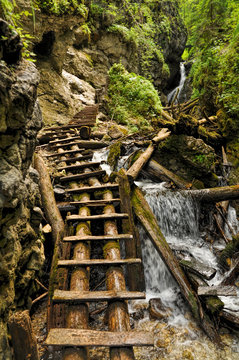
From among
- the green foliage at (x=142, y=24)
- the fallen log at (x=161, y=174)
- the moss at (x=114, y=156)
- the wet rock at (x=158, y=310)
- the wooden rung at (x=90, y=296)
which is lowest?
the wet rock at (x=158, y=310)

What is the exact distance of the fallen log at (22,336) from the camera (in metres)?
1.72

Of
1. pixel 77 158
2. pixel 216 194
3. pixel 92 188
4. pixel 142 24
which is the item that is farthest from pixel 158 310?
pixel 142 24

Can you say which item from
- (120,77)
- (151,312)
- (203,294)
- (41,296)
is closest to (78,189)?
(41,296)

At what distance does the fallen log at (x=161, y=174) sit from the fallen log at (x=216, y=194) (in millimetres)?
712

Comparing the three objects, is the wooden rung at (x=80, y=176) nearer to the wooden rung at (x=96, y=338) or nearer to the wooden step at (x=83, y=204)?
the wooden step at (x=83, y=204)

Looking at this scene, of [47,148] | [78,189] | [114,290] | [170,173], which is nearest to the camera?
[114,290]

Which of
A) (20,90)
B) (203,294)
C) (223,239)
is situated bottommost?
(203,294)

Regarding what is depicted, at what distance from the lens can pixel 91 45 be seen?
16.2m

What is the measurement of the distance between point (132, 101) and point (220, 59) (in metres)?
6.17

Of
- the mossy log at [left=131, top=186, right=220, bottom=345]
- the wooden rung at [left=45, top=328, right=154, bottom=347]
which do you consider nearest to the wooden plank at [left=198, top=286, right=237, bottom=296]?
the mossy log at [left=131, top=186, right=220, bottom=345]

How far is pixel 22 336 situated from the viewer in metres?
1.79

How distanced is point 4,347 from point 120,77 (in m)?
15.9

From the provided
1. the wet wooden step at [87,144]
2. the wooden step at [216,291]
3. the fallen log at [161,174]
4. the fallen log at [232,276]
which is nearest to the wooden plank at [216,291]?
the wooden step at [216,291]

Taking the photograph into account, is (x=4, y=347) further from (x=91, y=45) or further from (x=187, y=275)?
(x=91, y=45)
